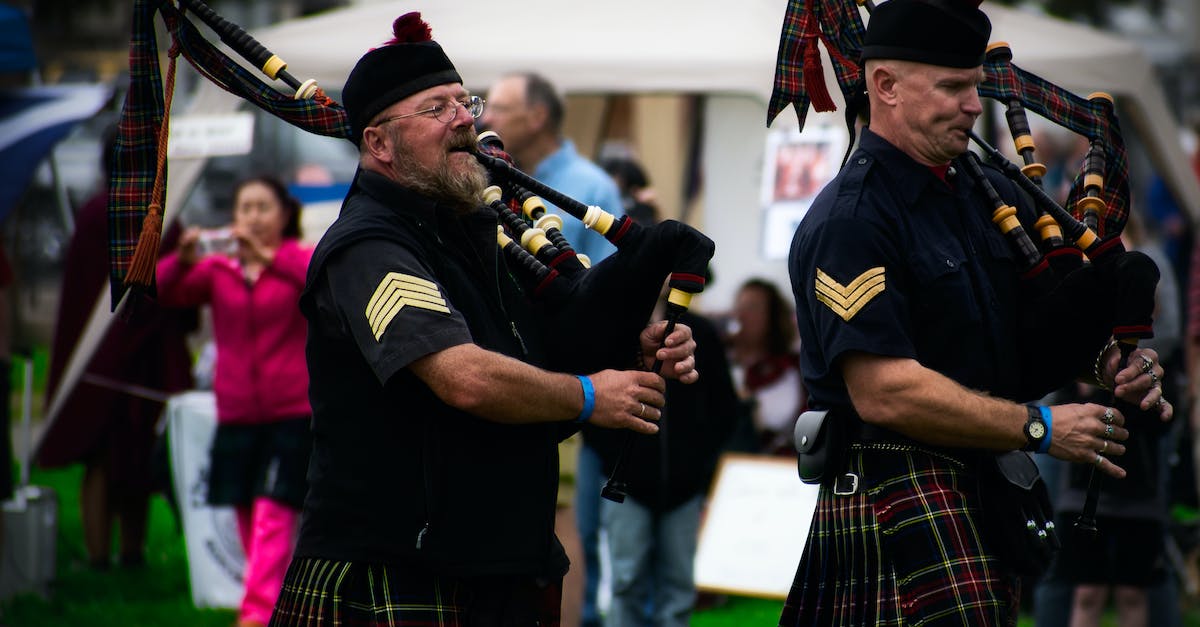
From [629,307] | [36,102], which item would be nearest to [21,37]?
[36,102]

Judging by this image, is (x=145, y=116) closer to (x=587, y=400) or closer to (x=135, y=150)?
(x=135, y=150)

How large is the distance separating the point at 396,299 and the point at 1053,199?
1660 mm

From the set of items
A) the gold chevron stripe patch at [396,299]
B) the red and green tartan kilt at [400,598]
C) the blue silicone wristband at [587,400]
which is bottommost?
the red and green tartan kilt at [400,598]

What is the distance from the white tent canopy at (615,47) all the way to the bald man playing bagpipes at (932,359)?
3.74 metres

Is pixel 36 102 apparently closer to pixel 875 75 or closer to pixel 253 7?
pixel 875 75

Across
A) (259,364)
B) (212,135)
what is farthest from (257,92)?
(212,135)

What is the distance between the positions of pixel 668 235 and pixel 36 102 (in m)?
5.58

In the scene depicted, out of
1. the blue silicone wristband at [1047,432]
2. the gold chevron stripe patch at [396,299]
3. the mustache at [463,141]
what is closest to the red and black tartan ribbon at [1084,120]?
the blue silicone wristband at [1047,432]

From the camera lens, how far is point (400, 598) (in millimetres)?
3051

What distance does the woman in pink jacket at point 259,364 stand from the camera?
6098mm

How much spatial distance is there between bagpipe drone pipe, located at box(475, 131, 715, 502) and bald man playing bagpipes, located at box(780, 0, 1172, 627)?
12.1 inches

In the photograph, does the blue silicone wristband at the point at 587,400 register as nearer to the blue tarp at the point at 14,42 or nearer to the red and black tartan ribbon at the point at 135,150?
the red and black tartan ribbon at the point at 135,150

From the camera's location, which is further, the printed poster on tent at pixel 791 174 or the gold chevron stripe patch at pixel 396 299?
the printed poster on tent at pixel 791 174

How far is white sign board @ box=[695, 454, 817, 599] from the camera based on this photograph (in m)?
6.95
